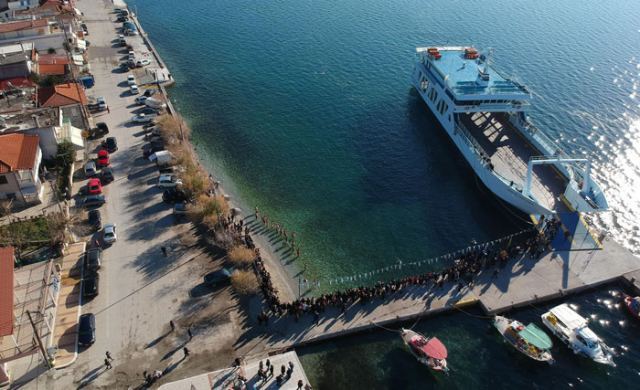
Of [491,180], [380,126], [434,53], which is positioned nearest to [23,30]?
[380,126]

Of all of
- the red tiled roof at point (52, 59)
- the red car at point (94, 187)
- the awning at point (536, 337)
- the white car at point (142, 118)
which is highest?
the red tiled roof at point (52, 59)

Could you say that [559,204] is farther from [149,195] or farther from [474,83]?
[149,195]

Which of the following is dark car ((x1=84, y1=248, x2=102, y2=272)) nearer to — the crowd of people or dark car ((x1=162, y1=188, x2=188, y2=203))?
dark car ((x1=162, y1=188, x2=188, y2=203))

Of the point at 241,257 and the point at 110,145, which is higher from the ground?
the point at 110,145

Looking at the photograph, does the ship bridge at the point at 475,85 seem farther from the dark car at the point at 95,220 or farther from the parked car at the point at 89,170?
the parked car at the point at 89,170

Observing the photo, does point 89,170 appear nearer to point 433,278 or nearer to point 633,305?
point 433,278

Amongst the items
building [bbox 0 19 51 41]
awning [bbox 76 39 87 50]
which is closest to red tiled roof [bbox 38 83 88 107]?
building [bbox 0 19 51 41]

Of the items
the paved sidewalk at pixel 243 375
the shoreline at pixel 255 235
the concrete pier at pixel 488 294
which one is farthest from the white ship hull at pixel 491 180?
the paved sidewalk at pixel 243 375
